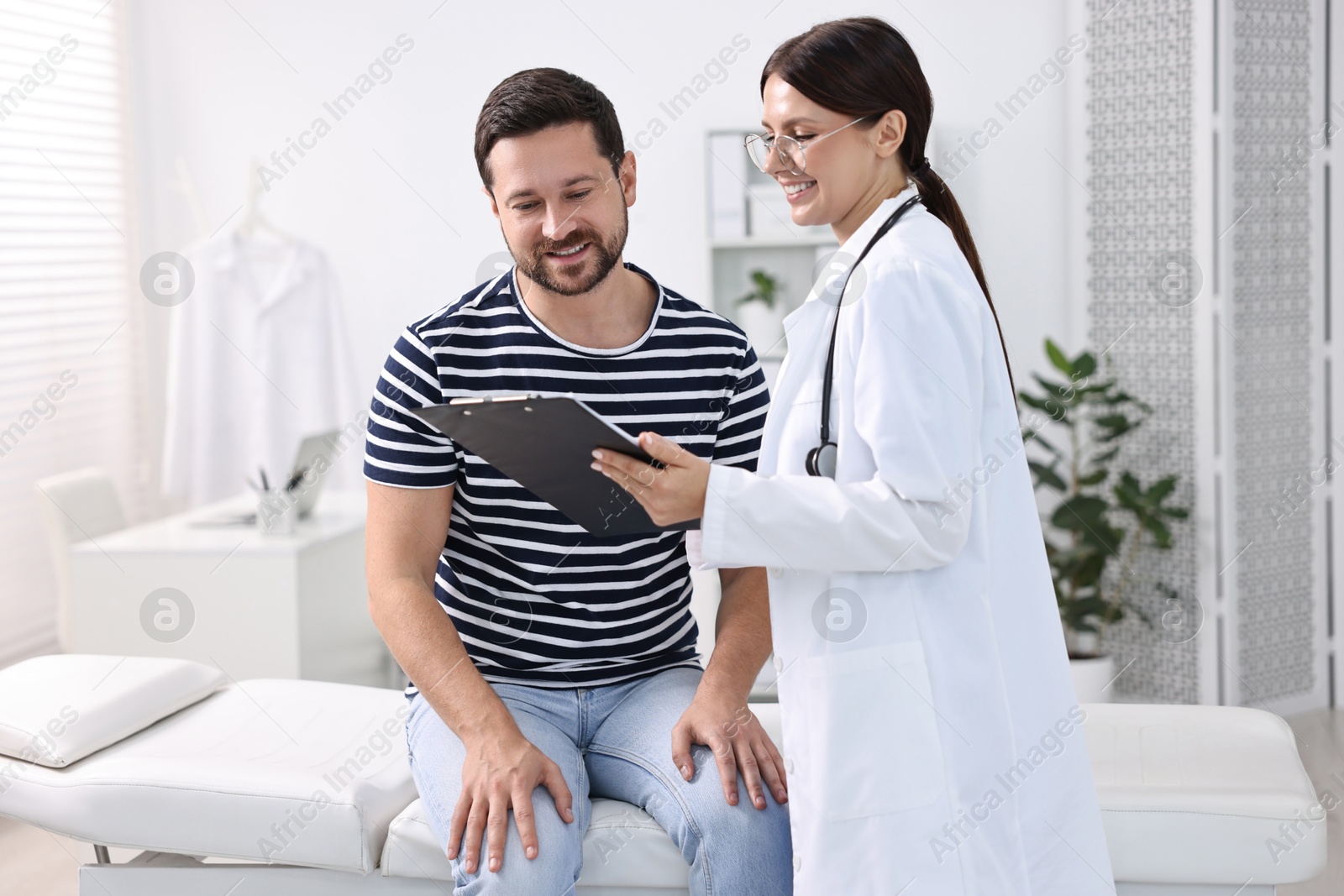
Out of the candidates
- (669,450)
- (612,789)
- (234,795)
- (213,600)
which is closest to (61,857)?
(213,600)

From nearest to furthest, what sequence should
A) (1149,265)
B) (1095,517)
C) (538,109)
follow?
(538,109), (1095,517), (1149,265)

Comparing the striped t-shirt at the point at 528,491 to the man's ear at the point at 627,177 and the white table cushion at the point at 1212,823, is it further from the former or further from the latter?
the white table cushion at the point at 1212,823

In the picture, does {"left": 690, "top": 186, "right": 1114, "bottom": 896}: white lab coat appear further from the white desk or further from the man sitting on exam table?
the white desk

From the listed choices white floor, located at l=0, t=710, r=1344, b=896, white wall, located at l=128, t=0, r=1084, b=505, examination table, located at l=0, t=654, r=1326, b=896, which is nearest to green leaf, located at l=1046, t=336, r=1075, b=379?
white wall, located at l=128, t=0, r=1084, b=505

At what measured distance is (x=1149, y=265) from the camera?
11.5ft

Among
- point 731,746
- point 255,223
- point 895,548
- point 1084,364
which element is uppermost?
point 255,223

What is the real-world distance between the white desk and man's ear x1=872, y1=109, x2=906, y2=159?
1995 millimetres

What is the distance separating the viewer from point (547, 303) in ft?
5.35

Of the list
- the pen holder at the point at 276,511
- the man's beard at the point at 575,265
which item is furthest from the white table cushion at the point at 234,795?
the pen holder at the point at 276,511

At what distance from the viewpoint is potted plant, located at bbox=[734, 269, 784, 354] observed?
396cm

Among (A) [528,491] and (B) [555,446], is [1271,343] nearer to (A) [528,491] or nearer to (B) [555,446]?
(A) [528,491]

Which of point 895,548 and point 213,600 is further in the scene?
point 213,600

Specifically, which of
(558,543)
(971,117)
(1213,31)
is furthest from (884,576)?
(971,117)

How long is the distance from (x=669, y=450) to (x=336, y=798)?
732 mm
